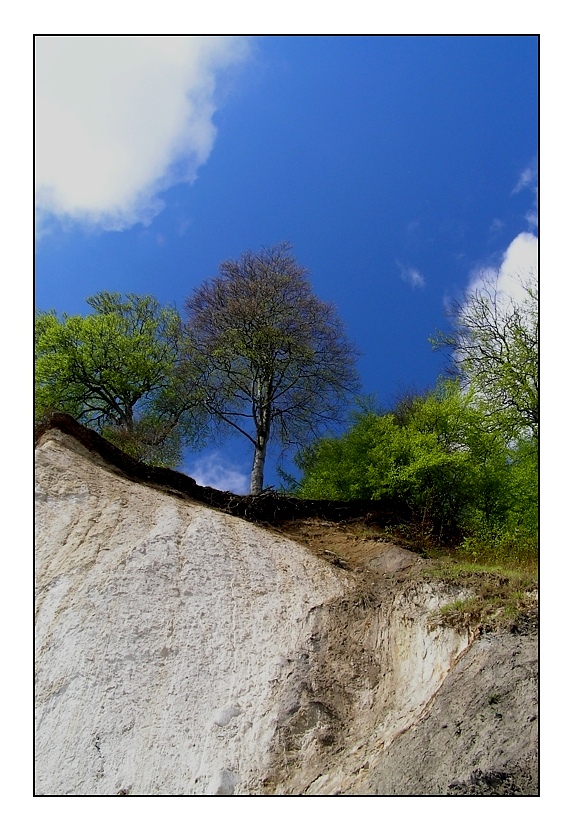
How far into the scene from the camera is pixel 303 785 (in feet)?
26.1

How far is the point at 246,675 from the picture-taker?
9.75 m

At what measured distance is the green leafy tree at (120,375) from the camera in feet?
73.2

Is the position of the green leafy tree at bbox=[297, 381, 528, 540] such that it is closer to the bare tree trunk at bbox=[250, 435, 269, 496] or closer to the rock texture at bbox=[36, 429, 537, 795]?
the bare tree trunk at bbox=[250, 435, 269, 496]

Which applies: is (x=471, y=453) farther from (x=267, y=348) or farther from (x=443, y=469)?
(x=267, y=348)

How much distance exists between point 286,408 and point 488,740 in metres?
18.4

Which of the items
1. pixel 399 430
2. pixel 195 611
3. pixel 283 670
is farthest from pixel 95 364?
pixel 283 670

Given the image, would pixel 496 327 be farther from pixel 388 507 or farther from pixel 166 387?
pixel 166 387

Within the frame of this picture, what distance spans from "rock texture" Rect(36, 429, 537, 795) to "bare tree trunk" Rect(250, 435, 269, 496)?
899 cm

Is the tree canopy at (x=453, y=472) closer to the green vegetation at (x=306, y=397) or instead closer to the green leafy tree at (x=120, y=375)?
the green vegetation at (x=306, y=397)

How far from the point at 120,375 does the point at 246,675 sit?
1625cm

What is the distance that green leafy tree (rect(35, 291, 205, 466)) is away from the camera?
22.3 meters

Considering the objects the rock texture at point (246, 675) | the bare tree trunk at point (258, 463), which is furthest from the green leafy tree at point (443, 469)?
the rock texture at point (246, 675)

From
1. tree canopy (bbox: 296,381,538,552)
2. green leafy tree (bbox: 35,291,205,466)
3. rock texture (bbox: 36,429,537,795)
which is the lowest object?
rock texture (bbox: 36,429,537,795)

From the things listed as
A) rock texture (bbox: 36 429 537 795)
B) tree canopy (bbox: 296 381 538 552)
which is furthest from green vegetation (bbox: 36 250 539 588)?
rock texture (bbox: 36 429 537 795)
